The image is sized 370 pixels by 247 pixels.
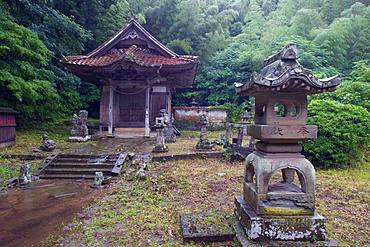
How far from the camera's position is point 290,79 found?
3.36m

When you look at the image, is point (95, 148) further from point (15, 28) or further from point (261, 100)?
point (261, 100)

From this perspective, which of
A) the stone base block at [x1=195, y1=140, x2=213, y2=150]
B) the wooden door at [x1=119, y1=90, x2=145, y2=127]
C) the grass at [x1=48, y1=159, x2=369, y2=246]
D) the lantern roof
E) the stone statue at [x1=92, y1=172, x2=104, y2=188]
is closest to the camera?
the lantern roof

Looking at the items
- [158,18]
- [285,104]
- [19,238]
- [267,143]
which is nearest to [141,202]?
[19,238]

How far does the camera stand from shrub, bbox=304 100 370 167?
8.11m

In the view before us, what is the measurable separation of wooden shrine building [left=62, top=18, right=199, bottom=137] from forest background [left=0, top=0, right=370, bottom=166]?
84.6 inches

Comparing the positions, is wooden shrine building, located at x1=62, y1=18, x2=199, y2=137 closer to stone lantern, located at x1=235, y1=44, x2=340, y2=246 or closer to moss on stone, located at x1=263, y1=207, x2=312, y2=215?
stone lantern, located at x1=235, y1=44, x2=340, y2=246

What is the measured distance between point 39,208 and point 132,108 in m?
10.3

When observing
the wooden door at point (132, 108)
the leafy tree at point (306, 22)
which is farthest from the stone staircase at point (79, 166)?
the leafy tree at point (306, 22)

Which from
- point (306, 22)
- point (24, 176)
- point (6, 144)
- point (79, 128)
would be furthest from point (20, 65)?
point (306, 22)

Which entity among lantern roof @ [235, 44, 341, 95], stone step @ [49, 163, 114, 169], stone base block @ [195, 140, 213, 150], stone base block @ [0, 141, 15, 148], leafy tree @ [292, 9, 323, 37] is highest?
leafy tree @ [292, 9, 323, 37]

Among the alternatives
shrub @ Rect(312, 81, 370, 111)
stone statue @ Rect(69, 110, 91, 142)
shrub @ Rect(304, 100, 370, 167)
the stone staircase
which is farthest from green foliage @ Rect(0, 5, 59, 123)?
shrub @ Rect(312, 81, 370, 111)

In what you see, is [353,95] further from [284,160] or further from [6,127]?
[6,127]

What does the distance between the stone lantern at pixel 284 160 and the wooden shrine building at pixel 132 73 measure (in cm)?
932

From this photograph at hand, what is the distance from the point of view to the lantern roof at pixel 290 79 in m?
3.37
